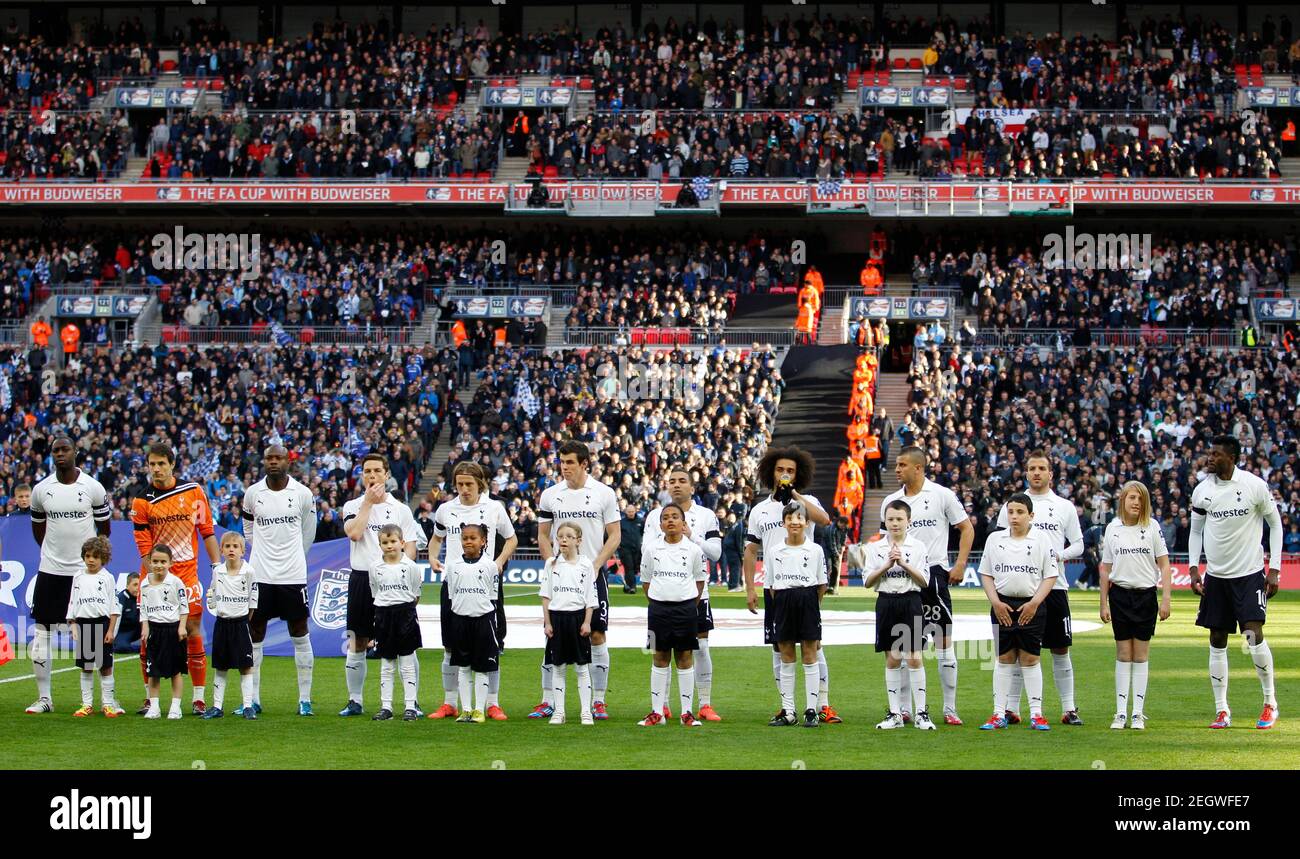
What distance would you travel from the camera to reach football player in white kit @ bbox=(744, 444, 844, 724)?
1298 cm

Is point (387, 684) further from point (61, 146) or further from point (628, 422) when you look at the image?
point (61, 146)

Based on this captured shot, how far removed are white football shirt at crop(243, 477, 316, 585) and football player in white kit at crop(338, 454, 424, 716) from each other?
1.52 ft

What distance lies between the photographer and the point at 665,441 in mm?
35969

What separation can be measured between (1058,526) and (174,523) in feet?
25.3

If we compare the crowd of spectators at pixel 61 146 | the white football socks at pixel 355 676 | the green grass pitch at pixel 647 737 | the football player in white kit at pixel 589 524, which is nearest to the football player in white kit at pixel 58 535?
the green grass pitch at pixel 647 737

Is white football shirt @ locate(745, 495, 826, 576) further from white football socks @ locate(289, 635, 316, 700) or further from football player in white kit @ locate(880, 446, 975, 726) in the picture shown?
white football socks @ locate(289, 635, 316, 700)

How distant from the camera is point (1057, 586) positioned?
42.3 feet

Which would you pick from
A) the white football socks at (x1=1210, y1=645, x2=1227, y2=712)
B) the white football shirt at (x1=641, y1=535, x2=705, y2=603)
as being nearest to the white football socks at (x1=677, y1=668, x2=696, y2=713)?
the white football shirt at (x1=641, y1=535, x2=705, y2=603)

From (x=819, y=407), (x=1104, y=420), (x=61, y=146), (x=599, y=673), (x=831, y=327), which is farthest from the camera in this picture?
(x=61, y=146)

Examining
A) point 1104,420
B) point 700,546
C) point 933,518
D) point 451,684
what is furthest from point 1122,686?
point 1104,420

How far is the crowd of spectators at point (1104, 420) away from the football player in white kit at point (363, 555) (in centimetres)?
2146
